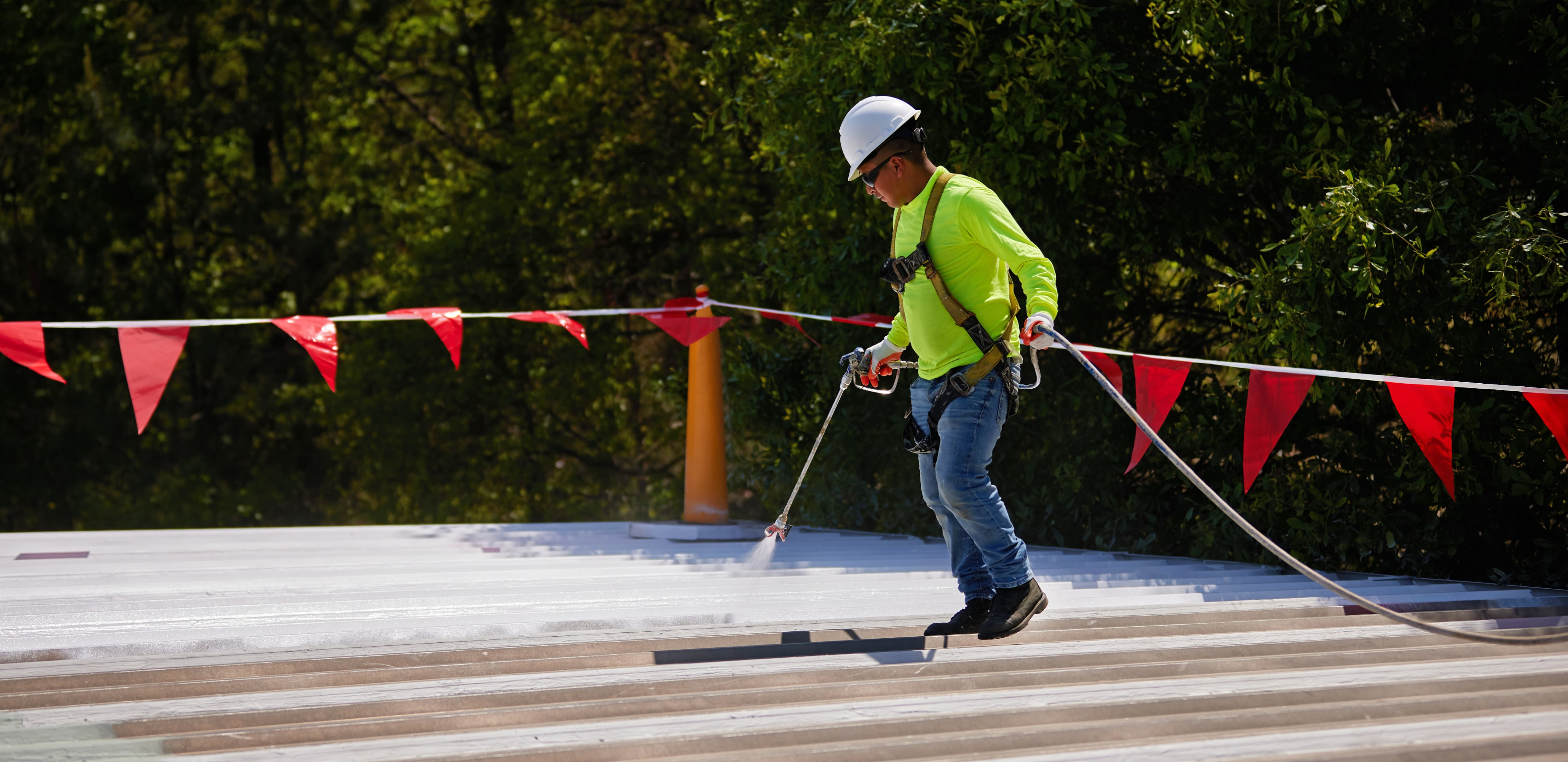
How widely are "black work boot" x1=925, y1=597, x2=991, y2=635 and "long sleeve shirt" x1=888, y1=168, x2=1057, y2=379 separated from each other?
77cm

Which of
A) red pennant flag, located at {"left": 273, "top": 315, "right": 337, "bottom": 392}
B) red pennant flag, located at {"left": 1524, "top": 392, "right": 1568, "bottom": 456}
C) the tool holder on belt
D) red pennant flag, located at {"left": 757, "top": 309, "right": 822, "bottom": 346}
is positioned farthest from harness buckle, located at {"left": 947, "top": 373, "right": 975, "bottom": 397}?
red pennant flag, located at {"left": 757, "top": 309, "right": 822, "bottom": 346}

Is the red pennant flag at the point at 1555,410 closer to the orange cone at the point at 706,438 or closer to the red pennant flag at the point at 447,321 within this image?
the orange cone at the point at 706,438

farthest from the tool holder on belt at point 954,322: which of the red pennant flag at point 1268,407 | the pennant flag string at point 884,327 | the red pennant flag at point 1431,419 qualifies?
the red pennant flag at point 1431,419

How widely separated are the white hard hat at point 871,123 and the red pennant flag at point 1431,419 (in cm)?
240

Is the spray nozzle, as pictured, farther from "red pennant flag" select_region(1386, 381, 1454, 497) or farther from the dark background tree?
the dark background tree

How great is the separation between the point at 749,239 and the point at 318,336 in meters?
10.5

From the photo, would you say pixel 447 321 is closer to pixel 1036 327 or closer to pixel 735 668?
pixel 735 668

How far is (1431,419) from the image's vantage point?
564 cm

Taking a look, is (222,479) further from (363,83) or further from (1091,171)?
(1091,171)

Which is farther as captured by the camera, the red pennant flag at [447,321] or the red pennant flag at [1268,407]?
the red pennant flag at [447,321]

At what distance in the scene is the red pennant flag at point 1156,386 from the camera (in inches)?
244

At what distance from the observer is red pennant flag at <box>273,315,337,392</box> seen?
22.5ft

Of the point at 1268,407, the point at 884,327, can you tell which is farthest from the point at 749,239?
the point at 1268,407

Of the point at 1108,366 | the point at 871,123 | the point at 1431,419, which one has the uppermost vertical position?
the point at 871,123
